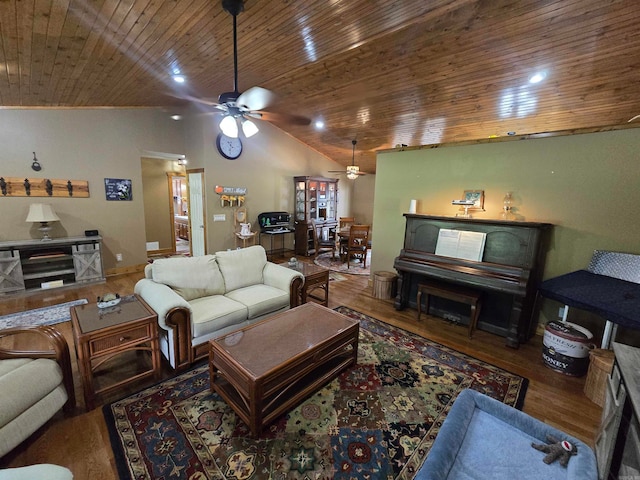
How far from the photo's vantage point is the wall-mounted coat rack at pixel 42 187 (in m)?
3.92

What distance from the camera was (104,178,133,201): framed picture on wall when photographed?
4753 millimetres

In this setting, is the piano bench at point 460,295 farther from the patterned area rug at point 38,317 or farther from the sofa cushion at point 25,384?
the patterned area rug at point 38,317

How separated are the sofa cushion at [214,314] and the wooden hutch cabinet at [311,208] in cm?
427

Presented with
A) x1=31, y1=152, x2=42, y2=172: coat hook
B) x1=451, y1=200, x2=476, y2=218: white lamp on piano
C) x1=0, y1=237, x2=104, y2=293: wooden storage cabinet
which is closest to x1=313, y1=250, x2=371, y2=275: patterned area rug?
x1=451, y1=200, x2=476, y2=218: white lamp on piano

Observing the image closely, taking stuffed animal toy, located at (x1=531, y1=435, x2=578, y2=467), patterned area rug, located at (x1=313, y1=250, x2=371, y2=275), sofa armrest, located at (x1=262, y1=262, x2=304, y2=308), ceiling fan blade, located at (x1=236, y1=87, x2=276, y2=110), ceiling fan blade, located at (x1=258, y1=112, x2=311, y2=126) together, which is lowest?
patterned area rug, located at (x1=313, y1=250, x2=371, y2=275)

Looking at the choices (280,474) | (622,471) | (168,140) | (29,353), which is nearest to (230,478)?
(280,474)

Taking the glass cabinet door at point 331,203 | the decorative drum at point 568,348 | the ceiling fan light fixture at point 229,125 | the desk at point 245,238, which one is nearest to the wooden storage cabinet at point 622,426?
the decorative drum at point 568,348

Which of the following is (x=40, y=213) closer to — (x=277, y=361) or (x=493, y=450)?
(x=277, y=361)

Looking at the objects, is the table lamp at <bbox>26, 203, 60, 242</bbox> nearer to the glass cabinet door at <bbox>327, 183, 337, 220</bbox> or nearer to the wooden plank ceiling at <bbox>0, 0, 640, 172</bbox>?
the wooden plank ceiling at <bbox>0, 0, 640, 172</bbox>

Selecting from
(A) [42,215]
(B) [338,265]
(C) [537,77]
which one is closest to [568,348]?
(C) [537,77]

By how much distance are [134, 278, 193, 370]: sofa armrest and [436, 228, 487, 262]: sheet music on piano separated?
283cm

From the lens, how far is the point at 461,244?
3.20 metres

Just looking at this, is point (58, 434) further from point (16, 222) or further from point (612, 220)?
point (612, 220)

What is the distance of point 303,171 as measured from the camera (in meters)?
7.32
